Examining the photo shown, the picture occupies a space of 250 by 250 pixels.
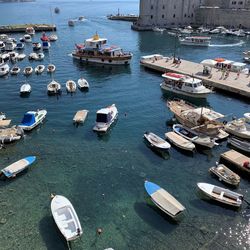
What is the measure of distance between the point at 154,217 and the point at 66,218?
824 centimetres

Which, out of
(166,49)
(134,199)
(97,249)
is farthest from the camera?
(166,49)

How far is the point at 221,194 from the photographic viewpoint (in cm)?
3034

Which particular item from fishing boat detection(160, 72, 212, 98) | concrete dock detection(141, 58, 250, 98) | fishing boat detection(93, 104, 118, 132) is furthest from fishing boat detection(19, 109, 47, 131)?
concrete dock detection(141, 58, 250, 98)

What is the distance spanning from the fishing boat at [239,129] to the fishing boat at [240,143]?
3.85 ft

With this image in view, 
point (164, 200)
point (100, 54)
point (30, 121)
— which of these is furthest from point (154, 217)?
point (100, 54)

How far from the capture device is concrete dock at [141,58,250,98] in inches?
2264

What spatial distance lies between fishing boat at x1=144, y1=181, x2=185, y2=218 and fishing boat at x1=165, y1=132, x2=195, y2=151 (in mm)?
9339

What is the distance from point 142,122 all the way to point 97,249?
2532cm

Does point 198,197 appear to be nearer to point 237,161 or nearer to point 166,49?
point 237,161

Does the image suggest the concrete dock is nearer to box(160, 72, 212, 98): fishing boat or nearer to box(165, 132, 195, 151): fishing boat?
box(160, 72, 212, 98): fishing boat

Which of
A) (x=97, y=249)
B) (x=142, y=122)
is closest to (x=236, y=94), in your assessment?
(x=142, y=122)

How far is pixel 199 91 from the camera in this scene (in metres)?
54.5

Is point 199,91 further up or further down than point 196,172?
further up

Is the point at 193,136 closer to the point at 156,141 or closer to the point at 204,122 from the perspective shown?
the point at 204,122
